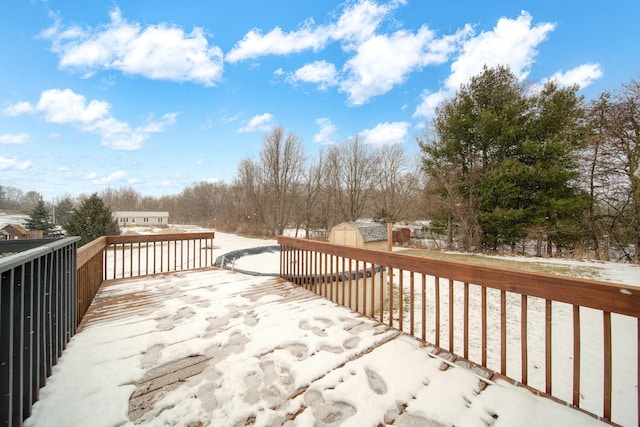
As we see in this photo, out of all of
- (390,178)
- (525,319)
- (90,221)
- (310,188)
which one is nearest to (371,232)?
(310,188)

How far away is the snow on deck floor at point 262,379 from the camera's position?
1.30 m

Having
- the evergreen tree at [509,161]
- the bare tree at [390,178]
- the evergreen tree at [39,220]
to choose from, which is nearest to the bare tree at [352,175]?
the bare tree at [390,178]

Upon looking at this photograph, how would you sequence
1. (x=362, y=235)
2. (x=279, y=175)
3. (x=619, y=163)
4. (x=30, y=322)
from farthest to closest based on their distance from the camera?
(x=279, y=175) → (x=362, y=235) → (x=619, y=163) → (x=30, y=322)

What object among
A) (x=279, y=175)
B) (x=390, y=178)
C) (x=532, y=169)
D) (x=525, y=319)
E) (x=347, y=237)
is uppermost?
(x=279, y=175)

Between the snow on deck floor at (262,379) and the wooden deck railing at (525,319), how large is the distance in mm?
291

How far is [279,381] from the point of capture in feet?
5.15

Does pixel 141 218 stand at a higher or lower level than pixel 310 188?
lower

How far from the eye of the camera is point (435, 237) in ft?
48.6

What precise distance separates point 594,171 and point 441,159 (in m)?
5.42

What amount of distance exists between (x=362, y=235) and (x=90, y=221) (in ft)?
40.0

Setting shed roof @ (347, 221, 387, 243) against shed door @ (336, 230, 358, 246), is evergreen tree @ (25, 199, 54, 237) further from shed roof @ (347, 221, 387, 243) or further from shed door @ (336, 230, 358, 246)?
shed roof @ (347, 221, 387, 243)

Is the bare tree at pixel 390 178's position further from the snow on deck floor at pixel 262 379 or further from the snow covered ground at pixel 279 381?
the snow on deck floor at pixel 262 379

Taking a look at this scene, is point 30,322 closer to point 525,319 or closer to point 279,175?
point 525,319

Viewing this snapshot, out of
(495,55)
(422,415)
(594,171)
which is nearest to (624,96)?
(594,171)
